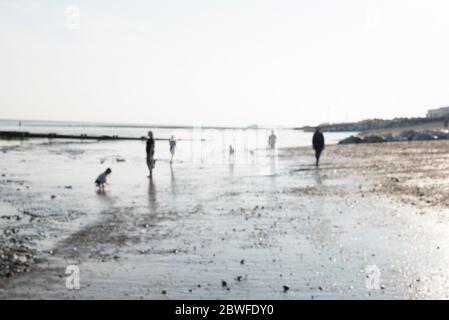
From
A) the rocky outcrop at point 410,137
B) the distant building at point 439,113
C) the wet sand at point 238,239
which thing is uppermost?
the distant building at point 439,113

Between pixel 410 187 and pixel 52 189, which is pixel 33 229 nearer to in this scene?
pixel 52 189

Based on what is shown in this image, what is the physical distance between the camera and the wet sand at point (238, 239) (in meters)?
9.52

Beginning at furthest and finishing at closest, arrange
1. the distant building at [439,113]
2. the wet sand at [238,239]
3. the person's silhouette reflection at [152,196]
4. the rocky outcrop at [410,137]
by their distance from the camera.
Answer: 1. the distant building at [439,113]
2. the rocky outcrop at [410,137]
3. the person's silhouette reflection at [152,196]
4. the wet sand at [238,239]

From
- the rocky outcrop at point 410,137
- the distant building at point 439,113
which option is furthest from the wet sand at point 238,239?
the distant building at point 439,113

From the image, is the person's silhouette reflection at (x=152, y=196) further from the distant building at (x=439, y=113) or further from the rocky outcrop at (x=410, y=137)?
the distant building at (x=439, y=113)

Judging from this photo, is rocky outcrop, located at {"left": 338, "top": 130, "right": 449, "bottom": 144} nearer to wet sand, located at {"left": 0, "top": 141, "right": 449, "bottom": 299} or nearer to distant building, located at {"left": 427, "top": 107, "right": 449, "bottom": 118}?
wet sand, located at {"left": 0, "top": 141, "right": 449, "bottom": 299}

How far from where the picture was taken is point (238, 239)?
13.4 meters

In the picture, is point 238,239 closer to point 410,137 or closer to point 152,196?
point 152,196

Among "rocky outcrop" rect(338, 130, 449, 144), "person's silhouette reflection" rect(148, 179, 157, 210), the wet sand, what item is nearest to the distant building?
"rocky outcrop" rect(338, 130, 449, 144)

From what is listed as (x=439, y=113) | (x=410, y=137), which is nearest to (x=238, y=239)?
(x=410, y=137)

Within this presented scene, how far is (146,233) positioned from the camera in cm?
1437
